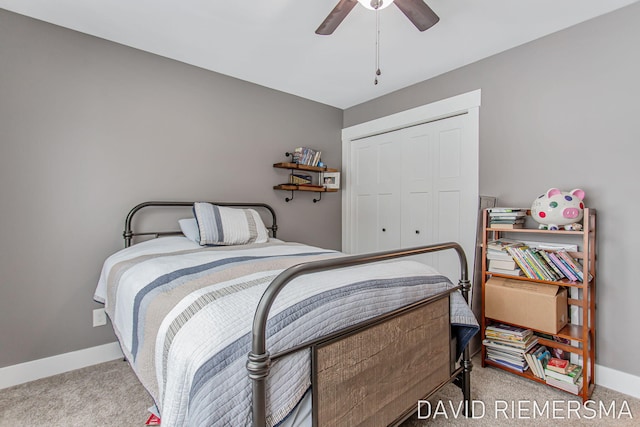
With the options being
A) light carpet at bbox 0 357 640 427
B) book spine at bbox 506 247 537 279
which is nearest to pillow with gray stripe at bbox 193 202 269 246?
light carpet at bbox 0 357 640 427

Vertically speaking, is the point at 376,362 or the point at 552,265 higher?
the point at 552,265

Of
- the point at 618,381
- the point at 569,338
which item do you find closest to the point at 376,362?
the point at 569,338

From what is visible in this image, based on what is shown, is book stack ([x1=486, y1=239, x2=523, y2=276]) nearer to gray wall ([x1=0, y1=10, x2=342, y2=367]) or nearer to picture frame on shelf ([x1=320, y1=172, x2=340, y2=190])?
picture frame on shelf ([x1=320, y1=172, x2=340, y2=190])

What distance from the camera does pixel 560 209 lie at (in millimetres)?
1897

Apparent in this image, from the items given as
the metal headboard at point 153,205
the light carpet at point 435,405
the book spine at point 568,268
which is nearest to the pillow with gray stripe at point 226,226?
the metal headboard at point 153,205

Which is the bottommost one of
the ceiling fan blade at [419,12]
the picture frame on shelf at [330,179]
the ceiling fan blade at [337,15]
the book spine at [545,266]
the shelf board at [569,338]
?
the shelf board at [569,338]

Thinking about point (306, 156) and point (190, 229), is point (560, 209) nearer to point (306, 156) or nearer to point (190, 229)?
point (306, 156)

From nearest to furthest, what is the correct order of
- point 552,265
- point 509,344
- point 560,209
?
point 560,209 < point 552,265 < point 509,344

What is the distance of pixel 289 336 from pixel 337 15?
5.25ft

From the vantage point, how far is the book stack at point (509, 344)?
2.08 meters

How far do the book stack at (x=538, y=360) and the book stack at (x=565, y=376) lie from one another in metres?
0.03

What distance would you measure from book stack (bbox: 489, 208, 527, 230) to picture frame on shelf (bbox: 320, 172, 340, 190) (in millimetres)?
1663

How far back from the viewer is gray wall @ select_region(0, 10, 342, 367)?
6.66 feet

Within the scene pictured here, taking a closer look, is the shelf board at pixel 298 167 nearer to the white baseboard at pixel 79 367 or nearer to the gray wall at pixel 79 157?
the gray wall at pixel 79 157
